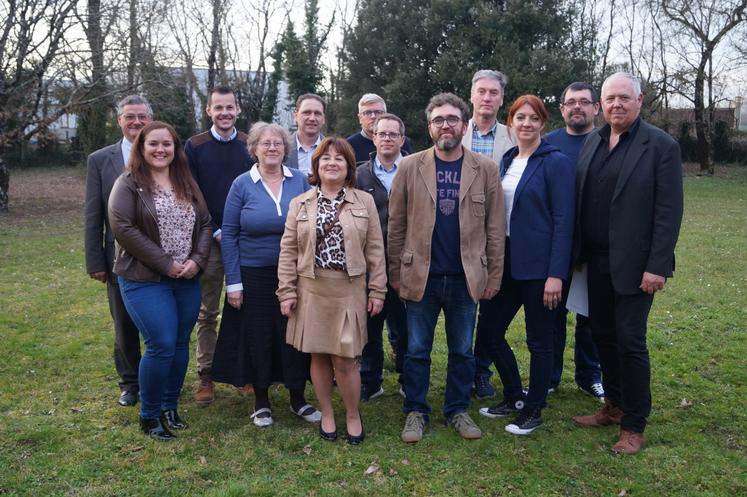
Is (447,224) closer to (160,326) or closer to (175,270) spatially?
(175,270)

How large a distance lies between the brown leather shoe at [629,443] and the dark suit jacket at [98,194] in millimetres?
3742

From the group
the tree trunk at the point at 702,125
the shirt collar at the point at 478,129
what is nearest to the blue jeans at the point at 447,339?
the shirt collar at the point at 478,129

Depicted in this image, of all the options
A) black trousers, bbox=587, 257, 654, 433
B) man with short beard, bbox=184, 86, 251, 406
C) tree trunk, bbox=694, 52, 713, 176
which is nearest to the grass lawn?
black trousers, bbox=587, 257, 654, 433

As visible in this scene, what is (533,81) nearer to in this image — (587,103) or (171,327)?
(587,103)

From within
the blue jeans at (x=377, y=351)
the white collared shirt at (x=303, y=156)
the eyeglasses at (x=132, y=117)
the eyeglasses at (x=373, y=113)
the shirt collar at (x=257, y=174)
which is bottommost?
the blue jeans at (x=377, y=351)

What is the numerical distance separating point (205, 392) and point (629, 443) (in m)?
3.05

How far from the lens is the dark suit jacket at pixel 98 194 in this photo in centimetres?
448

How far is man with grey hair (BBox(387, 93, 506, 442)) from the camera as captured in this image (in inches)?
156

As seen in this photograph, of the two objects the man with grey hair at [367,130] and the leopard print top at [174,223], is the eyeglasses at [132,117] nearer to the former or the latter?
the leopard print top at [174,223]

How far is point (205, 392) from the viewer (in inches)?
190

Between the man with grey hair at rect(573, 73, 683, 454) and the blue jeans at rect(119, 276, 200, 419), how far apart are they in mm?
2630

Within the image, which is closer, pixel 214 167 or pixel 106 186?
pixel 106 186

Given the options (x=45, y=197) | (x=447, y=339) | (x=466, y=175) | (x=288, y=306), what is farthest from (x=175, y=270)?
(x=45, y=197)

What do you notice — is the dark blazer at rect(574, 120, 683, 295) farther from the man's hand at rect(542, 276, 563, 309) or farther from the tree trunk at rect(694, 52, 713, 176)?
the tree trunk at rect(694, 52, 713, 176)
